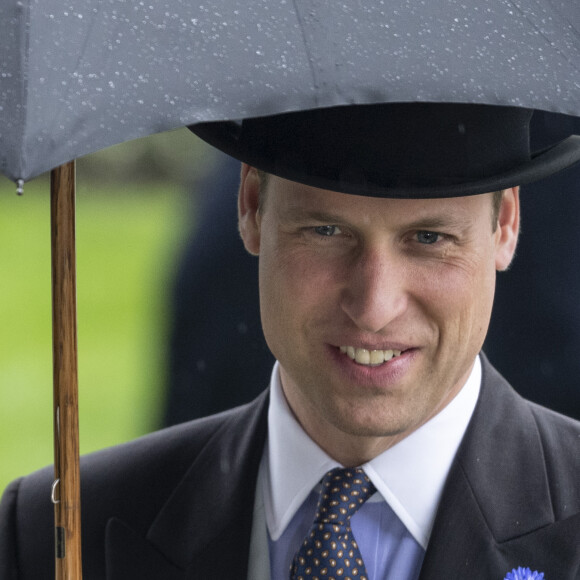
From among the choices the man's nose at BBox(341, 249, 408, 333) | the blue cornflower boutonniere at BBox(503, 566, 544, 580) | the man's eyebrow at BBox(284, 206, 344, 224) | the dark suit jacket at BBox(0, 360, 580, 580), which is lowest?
the blue cornflower boutonniere at BBox(503, 566, 544, 580)

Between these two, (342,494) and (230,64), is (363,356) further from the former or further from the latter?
(230,64)

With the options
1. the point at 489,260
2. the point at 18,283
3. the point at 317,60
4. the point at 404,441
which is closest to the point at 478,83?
the point at 317,60

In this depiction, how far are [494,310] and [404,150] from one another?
1927mm

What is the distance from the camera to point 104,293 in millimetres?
10180

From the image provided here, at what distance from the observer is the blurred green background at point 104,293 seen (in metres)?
8.16

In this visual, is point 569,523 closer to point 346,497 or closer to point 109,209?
point 346,497

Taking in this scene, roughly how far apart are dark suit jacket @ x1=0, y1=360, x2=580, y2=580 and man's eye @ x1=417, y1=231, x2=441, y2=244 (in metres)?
0.43

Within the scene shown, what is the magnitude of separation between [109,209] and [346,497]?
8969 millimetres

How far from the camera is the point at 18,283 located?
10297mm

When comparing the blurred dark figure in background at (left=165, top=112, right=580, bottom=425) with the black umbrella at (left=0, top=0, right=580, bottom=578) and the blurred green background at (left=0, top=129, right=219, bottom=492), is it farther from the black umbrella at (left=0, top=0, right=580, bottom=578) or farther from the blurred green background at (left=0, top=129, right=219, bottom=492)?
the blurred green background at (left=0, top=129, right=219, bottom=492)

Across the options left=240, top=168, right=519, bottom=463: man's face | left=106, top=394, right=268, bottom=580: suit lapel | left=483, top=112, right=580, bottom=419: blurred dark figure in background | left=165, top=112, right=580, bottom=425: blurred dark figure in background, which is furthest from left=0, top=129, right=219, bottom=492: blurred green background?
left=240, top=168, right=519, bottom=463: man's face

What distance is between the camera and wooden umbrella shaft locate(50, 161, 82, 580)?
204 centimetres

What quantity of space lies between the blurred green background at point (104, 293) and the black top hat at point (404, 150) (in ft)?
17.9

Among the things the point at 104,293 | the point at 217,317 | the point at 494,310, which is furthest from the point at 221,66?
the point at 104,293
